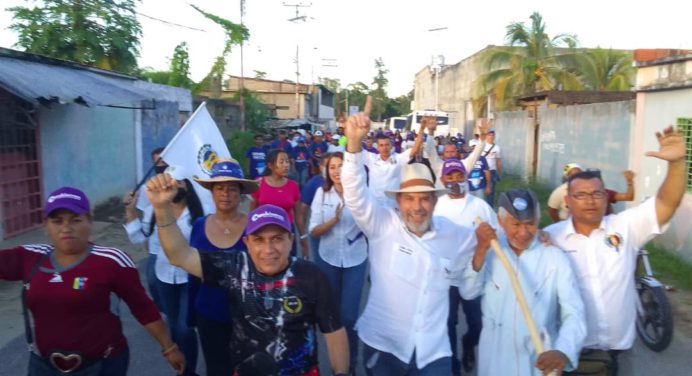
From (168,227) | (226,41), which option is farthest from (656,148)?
(226,41)

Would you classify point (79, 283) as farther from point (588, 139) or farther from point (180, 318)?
point (588, 139)

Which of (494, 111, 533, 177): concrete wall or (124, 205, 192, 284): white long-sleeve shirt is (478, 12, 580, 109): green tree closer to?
(494, 111, 533, 177): concrete wall

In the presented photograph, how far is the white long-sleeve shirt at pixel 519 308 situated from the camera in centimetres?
300

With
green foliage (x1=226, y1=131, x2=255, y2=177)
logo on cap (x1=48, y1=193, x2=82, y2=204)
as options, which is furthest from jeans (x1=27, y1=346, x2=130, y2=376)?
green foliage (x1=226, y1=131, x2=255, y2=177)

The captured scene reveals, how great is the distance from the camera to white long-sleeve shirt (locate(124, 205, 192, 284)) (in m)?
4.70

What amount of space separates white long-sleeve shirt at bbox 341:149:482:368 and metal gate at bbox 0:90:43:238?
831 centimetres

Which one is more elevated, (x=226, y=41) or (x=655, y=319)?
(x=226, y=41)

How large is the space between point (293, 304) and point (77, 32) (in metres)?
19.7

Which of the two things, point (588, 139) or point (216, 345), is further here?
point (588, 139)

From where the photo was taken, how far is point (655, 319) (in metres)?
5.58

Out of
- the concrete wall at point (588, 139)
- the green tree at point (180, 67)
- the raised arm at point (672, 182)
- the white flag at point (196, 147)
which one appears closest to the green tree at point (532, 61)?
the concrete wall at point (588, 139)

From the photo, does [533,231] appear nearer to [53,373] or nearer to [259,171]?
[53,373]

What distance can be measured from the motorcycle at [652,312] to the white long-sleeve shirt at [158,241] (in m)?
3.91

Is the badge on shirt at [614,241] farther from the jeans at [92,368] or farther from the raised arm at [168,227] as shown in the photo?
the jeans at [92,368]
